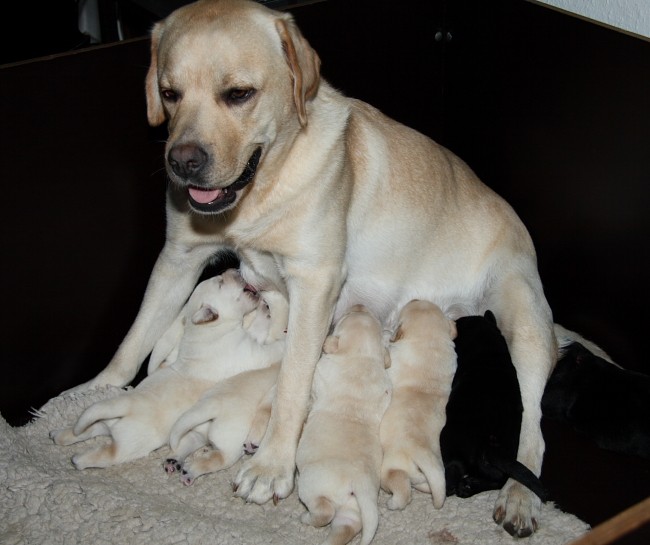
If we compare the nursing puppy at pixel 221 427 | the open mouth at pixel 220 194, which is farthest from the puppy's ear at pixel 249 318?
the open mouth at pixel 220 194

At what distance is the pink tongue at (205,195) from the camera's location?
7.97 ft

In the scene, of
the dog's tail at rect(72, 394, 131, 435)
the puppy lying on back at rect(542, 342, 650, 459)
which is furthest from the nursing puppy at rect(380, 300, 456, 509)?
the dog's tail at rect(72, 394, 131, 435)

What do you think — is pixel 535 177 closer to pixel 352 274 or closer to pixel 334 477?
pixel 352 274

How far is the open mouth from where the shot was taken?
243 cm

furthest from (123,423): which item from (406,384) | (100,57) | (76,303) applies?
(100,57)

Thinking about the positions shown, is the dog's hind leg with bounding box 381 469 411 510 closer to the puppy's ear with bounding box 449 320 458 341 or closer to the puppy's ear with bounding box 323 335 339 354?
the puppy's ear with bounding box 323 335 339 354

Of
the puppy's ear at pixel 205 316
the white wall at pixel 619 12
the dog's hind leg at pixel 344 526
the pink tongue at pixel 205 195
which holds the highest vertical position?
the white wall at pixel 619 12

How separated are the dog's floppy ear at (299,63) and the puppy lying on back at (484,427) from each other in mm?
1042

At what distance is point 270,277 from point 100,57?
1.01m

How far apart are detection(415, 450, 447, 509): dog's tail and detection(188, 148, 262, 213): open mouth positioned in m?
1.02

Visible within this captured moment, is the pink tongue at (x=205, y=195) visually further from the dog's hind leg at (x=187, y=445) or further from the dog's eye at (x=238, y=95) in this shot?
the dog's hind leg at (x=187, y=445)

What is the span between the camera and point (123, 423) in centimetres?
266

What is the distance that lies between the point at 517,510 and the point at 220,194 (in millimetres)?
1424

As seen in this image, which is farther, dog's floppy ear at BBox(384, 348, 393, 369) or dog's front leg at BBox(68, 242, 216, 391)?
dog's front leg at BBox(68, 242, 216, 391)
